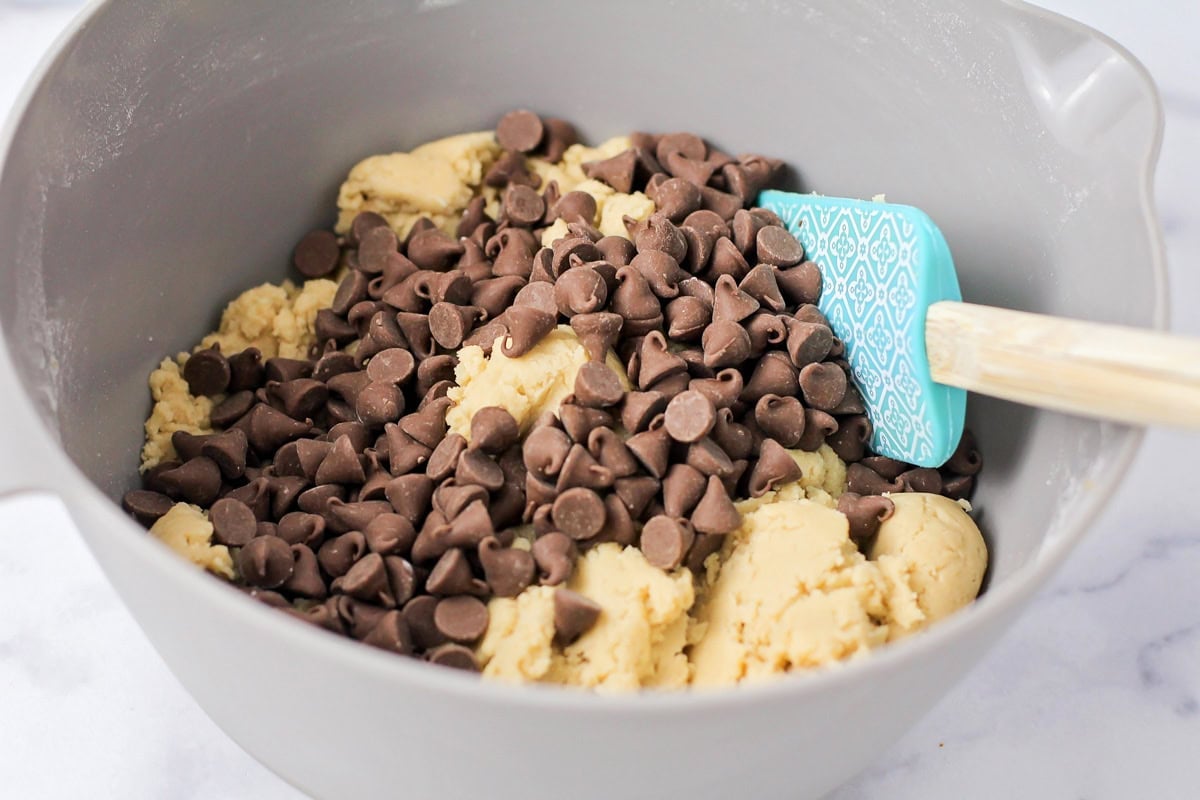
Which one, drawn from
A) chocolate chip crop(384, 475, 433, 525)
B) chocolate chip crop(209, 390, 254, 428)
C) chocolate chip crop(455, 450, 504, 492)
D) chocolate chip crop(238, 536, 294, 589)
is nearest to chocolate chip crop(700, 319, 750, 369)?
chocolate chip crop(455, 450, 504, 492)

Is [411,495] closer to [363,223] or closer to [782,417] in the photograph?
[782,417]

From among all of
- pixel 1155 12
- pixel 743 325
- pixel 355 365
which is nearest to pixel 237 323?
pixel 355 365

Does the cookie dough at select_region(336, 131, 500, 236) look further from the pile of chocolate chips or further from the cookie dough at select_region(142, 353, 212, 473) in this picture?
the cookie dough at select_region(142, 353, 212, 473)

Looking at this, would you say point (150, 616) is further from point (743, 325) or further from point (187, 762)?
point (743, 325)

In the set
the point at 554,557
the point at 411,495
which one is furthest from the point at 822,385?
the point at 411,495

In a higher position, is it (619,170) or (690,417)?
(619,170)
